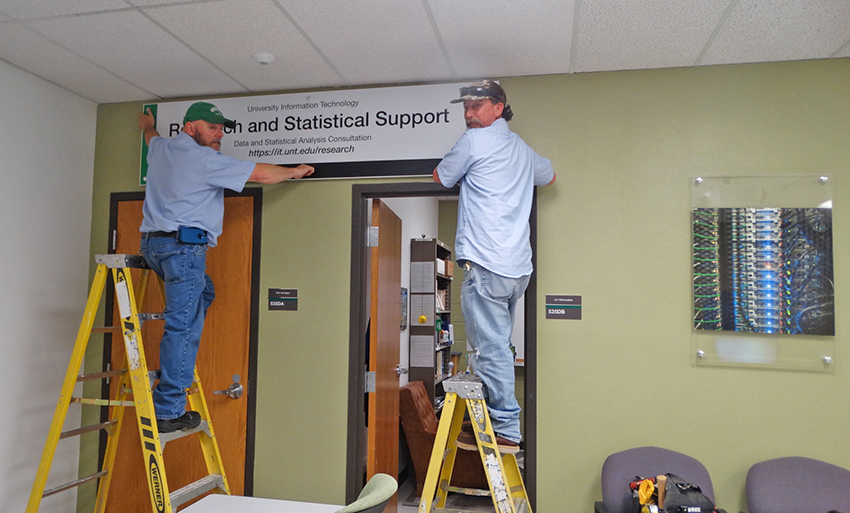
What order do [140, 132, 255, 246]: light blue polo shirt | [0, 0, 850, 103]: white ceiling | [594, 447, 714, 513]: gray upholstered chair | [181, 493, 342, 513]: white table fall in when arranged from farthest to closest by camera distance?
1. [140, 132, 255, 246]: light blue polo shirt
2. [594, 447, 714, 513]: gray upholstered chair
3. [0, 0, 850, 103]: white ceiling
4. [181, 493, 342, 513]: white table

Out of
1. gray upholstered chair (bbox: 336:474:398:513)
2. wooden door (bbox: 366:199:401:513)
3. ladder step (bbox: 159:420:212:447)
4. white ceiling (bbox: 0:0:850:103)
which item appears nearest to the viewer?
gray upholstered chair (bbox: 336:474:398:513)

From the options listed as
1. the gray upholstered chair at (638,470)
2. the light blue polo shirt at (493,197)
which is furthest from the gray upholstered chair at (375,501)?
the gray upholstered chair at (638,470)

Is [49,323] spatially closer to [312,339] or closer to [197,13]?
[312,339]

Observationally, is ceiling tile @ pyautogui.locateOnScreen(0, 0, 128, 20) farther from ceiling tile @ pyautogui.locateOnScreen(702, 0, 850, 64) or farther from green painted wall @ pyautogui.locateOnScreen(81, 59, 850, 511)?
ceiling tile @ pyautogui.locateOnScreen(702, 0, 850, 64)

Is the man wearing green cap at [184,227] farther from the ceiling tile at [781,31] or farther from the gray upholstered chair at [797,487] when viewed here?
the gray upholstered chair at [797,487]

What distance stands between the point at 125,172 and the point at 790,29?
368 cm

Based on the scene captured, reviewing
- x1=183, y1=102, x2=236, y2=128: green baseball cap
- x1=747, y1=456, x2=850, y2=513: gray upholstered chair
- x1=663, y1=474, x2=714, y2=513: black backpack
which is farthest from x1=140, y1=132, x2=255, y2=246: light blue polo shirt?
x1=747, y1=456, x2=850, y2=513: gray upholstered chair

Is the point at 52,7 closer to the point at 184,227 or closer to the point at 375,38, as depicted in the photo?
the point at 184,227

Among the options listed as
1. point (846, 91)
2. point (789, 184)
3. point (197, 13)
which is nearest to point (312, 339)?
point (197, 13)

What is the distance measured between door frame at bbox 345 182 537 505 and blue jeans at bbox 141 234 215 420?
2.73 feet

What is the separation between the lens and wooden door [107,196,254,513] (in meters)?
3.23

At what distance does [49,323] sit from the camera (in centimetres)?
327

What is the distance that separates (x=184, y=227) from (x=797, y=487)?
3.10 m

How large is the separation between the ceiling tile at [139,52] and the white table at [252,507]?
6.74ft
